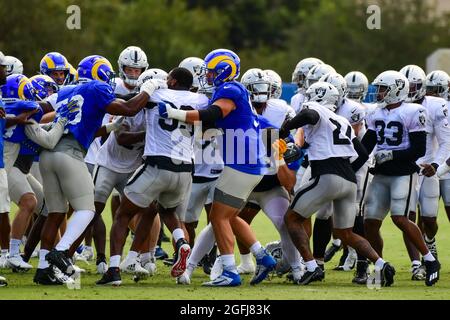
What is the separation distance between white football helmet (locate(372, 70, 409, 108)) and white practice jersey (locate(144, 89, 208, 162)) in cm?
186

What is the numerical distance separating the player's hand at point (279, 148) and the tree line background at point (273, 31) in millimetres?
32934

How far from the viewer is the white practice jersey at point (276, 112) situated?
424 inches

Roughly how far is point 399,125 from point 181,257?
2.37 metres

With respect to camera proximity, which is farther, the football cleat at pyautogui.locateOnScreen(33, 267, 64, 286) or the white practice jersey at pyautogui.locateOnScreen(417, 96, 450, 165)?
the white practice jersey at pyautogui.locateOnScreen(417, 96, 450, 165)

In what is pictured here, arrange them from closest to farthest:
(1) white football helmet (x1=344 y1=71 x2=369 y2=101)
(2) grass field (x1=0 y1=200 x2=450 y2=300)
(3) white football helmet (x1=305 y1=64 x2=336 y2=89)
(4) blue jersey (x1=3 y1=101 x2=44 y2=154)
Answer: (2) grass field (x1=0 y1=200 x2=450 y2=300), (4) blue jersey (x1=3 y1=101 x2=44 y2=154), (3) white football helmet (x1=305 y1=64 x2=336 y2=89), (1) white football helmet (x1=344 y1=71 x2=369 y2=101)

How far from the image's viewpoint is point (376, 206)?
10.5 metres

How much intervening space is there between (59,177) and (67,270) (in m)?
0.83

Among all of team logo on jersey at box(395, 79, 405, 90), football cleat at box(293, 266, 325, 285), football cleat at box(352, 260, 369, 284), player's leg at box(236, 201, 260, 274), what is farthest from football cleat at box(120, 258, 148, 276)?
team logo on jersey at box(395, 79, 405, 90)

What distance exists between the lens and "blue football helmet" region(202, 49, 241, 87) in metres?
9.87

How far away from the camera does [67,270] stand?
9359mm

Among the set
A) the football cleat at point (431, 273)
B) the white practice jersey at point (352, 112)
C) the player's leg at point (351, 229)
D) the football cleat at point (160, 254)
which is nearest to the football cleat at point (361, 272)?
the player's leg at point (351, 229)

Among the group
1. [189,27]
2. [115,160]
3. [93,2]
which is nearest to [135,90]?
[115,160]

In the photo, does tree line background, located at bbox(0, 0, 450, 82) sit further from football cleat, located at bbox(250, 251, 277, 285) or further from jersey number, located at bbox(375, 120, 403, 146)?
football cleat, located at bbox(250, 251, 277, 285)

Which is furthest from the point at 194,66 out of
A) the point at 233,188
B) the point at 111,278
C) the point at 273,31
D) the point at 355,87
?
the point at 273,31
